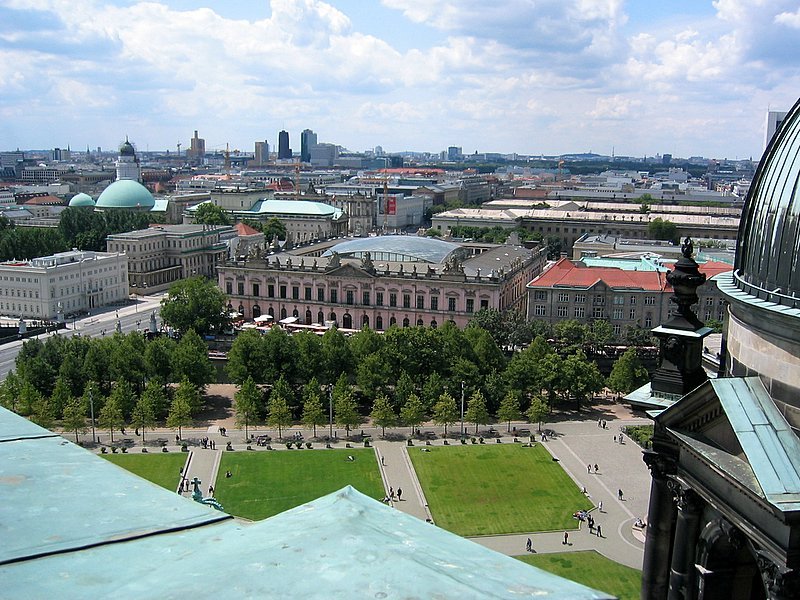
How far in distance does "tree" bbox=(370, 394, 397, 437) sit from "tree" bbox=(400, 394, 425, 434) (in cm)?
108

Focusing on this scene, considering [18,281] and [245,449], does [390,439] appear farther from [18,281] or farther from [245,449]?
→ [18,281]

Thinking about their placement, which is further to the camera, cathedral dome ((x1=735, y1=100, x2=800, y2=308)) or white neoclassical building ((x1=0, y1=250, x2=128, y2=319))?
white neoclassical building ((x1=0, y1=250, x2=128, y2=319))

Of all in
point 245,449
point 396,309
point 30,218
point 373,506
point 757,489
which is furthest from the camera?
point 30,218

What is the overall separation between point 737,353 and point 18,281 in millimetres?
115499

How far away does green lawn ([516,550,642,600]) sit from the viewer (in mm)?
42844

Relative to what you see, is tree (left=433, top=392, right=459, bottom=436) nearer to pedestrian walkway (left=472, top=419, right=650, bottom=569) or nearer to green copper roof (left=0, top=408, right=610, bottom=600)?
pedestrian walkway (left=472, top=419, right=650, bottom=569)

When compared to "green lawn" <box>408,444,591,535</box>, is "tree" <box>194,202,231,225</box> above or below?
above

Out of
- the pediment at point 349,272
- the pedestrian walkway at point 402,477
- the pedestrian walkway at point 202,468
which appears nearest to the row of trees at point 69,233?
the pediment at point 349,272

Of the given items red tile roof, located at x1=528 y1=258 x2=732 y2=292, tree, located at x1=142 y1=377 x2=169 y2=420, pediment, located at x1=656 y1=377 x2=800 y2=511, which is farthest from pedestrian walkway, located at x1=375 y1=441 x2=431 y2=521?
red tile roof, located at x1=528 y1=258 x2=732 y2=292

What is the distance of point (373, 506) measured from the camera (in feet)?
26.0

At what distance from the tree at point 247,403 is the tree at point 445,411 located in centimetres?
1650

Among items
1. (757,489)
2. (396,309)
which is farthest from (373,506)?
(396,309)

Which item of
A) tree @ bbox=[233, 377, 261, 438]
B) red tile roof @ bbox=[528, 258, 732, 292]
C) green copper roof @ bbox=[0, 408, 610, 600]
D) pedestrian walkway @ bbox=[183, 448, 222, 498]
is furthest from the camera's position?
red tile roof @ bbox=[528, 258, 732, 292]

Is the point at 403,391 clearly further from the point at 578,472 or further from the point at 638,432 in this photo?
the point at 638,432
